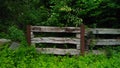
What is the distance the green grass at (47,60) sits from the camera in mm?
10664

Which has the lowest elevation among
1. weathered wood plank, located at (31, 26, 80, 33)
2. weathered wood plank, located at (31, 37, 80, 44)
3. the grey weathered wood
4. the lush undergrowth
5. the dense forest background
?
the lush undergrowth

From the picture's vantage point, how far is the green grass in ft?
35.0

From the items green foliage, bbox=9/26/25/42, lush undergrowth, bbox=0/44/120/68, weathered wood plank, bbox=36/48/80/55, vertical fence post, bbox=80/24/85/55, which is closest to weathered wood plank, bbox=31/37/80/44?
vertical fence post, bbox=80/24/85/55

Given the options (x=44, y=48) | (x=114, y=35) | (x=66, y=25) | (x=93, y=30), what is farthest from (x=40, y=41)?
(x=114, y=35)

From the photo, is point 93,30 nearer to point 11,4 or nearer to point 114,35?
point 114,35

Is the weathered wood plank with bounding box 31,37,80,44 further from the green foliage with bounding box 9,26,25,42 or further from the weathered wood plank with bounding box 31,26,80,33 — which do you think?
the green foliage with bounding box 9,26,25,42

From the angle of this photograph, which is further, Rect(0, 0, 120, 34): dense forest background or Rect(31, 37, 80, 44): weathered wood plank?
Rect(0, 0, 120, 34): dense forest background

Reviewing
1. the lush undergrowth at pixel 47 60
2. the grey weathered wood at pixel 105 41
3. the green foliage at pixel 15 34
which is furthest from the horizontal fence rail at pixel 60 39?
the green foliage at pixel 15 34

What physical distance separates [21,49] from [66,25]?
2.09m

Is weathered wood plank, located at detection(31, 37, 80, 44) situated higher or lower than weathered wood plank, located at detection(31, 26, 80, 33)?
lower

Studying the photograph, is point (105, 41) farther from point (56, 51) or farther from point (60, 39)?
point (56, 51)

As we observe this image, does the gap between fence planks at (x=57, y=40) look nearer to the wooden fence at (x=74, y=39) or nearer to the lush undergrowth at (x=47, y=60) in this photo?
the wooden fence at (x=74, y=39)

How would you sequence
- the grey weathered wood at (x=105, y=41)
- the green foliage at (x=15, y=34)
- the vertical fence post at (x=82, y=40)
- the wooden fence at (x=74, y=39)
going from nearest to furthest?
1. the vertical fence post at (x=82, y=40)
2. the wooden fence at (x=74, y=39)
3. the grey weathered wood at (x=105, y=41)
4. the green foliage at (x=15, y=34)

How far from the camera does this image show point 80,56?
11977mm
